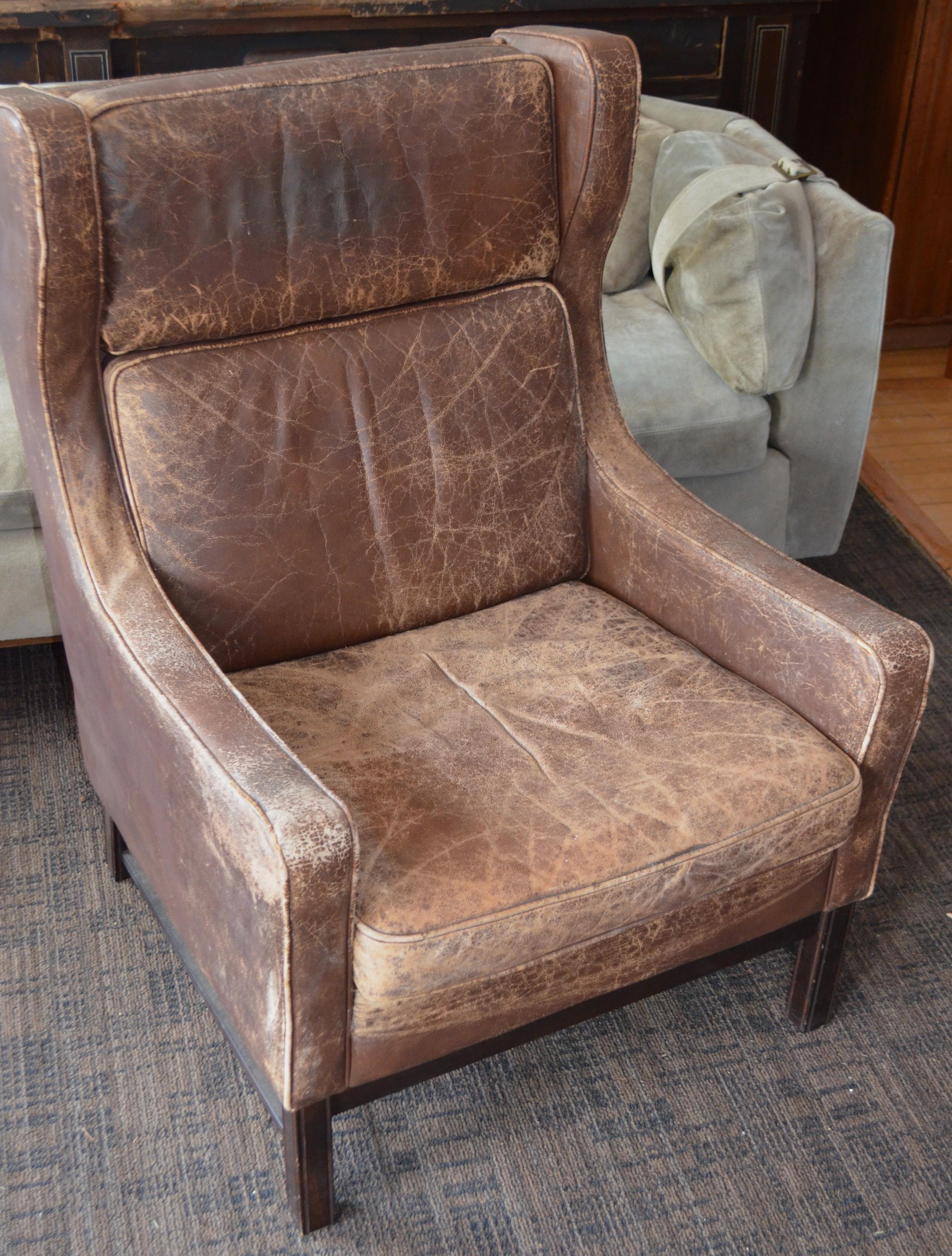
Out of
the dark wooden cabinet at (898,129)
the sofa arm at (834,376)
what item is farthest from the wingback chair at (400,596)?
the dark wooden cabinet at (898,129)

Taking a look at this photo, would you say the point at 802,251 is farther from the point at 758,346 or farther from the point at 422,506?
the point at 422,506

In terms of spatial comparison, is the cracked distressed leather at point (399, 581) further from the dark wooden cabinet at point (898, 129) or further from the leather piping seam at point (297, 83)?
the dark wooden cabinet at point (898, 129)

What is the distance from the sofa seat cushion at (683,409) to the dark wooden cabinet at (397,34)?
2.68 ft

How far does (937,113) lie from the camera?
3.05m

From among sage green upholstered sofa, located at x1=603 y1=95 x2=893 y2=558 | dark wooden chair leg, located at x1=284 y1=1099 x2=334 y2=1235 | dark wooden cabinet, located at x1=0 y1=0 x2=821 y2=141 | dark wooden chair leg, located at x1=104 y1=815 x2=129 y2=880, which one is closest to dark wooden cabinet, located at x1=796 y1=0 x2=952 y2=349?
dark wooden cabinet, located at x1=0 y1=0 x2=821 y2=141

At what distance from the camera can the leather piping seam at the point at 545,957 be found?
1.12 m

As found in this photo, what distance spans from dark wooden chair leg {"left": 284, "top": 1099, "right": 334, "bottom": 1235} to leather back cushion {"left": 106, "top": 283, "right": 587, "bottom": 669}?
19.7 inches

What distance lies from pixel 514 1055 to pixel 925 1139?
1.53 feet

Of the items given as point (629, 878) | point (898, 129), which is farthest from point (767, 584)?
point (898, 129)

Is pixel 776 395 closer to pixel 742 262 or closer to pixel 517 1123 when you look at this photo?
pixel 742 262

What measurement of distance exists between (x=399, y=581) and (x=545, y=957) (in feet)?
1.71

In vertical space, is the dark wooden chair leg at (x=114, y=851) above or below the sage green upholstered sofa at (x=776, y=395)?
below

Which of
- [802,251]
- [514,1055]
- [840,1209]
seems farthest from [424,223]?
[840,1209]

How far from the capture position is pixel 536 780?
4.16ft
